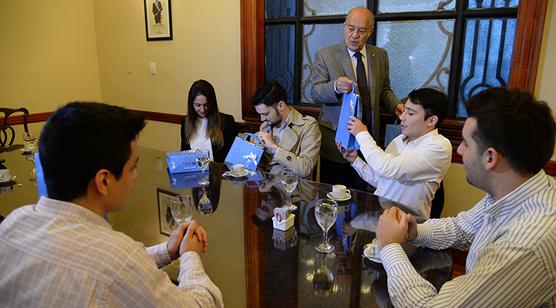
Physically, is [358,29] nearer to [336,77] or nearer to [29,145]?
[336,77]

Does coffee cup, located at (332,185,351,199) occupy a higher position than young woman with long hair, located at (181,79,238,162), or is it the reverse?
young woman with long hair, located at (181,79,238,162)

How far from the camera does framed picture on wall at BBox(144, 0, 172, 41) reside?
159 inches

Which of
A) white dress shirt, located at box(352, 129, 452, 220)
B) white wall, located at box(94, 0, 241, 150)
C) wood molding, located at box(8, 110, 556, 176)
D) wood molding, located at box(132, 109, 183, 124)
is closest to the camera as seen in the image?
white dress shirt, located at box(352, 129, 452, 220)

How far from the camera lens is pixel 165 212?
1667mm

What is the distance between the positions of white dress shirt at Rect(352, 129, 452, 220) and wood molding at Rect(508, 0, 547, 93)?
952 mm

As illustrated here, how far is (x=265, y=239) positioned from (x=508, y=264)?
2.47 ft

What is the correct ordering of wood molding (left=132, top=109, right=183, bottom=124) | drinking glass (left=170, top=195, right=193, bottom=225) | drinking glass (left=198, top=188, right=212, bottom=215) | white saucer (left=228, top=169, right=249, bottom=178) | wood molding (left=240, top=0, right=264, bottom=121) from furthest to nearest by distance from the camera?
wood molding (left=132, top=109, right=183, bottom=124) < wood molding (left=240, top=0, right=264, bottom=121) < white saucer (left=228, top=169, right=249, bottom=178) < drinking glass (left=198, top=188, right=212, bottom=215) < drinking glass (left=170, top=195, right=193, bottom=225)

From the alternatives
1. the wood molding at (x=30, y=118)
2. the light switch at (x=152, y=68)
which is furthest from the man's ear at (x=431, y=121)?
the wood molding at (x=30, y=118)

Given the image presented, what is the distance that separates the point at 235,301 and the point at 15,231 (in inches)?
21.1

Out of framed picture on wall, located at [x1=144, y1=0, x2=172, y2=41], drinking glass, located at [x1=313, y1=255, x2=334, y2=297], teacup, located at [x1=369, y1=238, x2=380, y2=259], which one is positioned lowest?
drinking glass, located at [x1=313, y1=255, x2=334, y2=297]

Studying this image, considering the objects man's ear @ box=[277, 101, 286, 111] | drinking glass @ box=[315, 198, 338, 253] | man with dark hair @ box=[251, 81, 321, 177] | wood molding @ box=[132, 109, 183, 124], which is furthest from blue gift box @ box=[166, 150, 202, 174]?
wood molding @ box=[132, 109, 183, 124]

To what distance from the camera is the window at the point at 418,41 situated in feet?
8.20

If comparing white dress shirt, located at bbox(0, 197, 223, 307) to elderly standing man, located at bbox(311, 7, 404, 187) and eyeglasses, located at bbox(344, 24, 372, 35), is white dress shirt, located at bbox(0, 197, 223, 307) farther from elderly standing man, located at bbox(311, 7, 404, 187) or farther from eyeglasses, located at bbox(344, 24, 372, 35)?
eyeglasses, located at bbox(344, 24, 372, 35)

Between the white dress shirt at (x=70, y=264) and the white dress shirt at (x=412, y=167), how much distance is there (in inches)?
45.7
